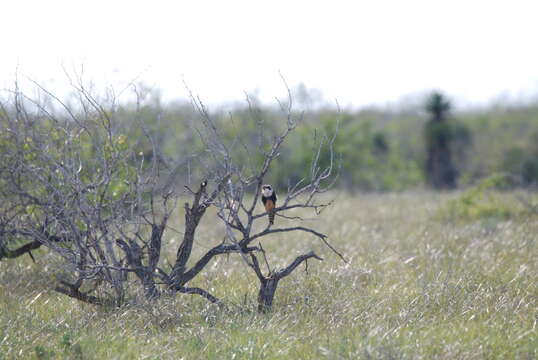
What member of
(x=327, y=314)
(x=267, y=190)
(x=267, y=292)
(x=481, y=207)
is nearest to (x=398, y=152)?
(x=481, y=207)

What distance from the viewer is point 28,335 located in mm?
4309

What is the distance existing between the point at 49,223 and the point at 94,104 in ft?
4.13

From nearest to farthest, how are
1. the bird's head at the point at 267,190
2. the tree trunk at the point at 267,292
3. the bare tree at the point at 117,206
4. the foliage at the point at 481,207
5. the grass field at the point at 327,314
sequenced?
the grass field at the point at 327,314
the bare tree at the point at 117,206
the tree trunk at the point at 267,292
the bird's head at the point at 267,190
the foliage at the point at 481,207

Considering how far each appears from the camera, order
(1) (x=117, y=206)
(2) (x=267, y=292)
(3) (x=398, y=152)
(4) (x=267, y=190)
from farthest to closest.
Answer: (3) (x=398, y=152) → (1) (x=117, y=206) → (4) (x=267, y=190) → (2) (x=267, y=292)

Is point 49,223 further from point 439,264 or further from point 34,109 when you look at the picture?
point 439,264

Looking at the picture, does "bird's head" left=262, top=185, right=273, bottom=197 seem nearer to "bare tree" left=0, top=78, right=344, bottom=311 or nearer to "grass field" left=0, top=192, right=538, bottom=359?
"bare tree" left=0, top=78, right=344, bottom=311

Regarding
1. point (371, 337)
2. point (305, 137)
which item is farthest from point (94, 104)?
point (305, 137)

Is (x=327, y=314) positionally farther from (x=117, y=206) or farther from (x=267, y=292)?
(x=117, y=206)

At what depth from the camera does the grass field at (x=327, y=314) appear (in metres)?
4.01

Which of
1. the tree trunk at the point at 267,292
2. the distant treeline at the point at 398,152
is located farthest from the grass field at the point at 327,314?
the distant treeline at the point at 398,152

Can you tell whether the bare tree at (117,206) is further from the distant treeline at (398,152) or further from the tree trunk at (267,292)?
the distant treeline at (398,152)

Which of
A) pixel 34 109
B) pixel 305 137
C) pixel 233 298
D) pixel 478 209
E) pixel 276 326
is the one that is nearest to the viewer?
pixel 276 326

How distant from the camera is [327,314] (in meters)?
4.76

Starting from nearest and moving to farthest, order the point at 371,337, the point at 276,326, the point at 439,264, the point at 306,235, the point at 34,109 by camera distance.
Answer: the point at 371,337 < the point at 276,326 < the point at 34,109 < the point at 439,264 < the point at 306,235
